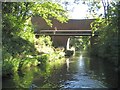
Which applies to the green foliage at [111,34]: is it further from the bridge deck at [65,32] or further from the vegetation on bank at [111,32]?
A: the bridge deck at [65,32]

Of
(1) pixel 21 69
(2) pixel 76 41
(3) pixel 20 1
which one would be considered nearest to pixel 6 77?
(1) pixel 21 69

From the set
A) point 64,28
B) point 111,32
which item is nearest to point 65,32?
point 64,28

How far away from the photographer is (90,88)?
12.5 m

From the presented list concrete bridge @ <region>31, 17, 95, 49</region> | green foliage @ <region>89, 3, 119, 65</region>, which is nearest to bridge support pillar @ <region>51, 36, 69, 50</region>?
concrete bridge @ <region>31, 17, 95, 49</region>

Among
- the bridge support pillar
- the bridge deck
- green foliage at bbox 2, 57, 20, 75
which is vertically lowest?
green foliage at bbox 2, 57, 20, 75

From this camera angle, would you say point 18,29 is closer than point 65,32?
Yes

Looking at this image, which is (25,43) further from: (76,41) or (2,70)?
(76,41)

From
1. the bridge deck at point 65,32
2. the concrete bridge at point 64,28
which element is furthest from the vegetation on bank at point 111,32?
the concrete bridge at point 64,28

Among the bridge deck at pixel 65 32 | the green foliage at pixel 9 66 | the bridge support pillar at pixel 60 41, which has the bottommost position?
the green foliage at pixel 9 66

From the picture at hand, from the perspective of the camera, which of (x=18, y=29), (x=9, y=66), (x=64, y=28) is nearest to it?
(x=9, y=66)

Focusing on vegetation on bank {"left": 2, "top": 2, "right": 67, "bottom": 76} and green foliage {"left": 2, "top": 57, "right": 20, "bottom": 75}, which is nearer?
green foliage {"left": 2, "top": 57, "right": 20, "bottom": 75}

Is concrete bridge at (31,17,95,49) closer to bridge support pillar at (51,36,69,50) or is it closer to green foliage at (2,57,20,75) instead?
bridge support pillar at (51,36,69,50)

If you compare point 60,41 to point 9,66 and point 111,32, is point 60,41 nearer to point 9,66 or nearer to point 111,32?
point 111,32

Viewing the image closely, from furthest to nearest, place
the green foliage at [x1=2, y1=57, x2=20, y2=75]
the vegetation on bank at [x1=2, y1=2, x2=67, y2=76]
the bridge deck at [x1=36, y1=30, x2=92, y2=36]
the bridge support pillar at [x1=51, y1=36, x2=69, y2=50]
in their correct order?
the bridge support pillar at [x1=51, y1=36, x2=69, y2=50]
the bridge deck at [x1=36, y1=30, x2=92, y2=36]
the vegetation on bank at [x1=2, y1=2, x2=67, y2=76]
the green foliage at [x1=2, y1=57, x2=20, y2=75]
